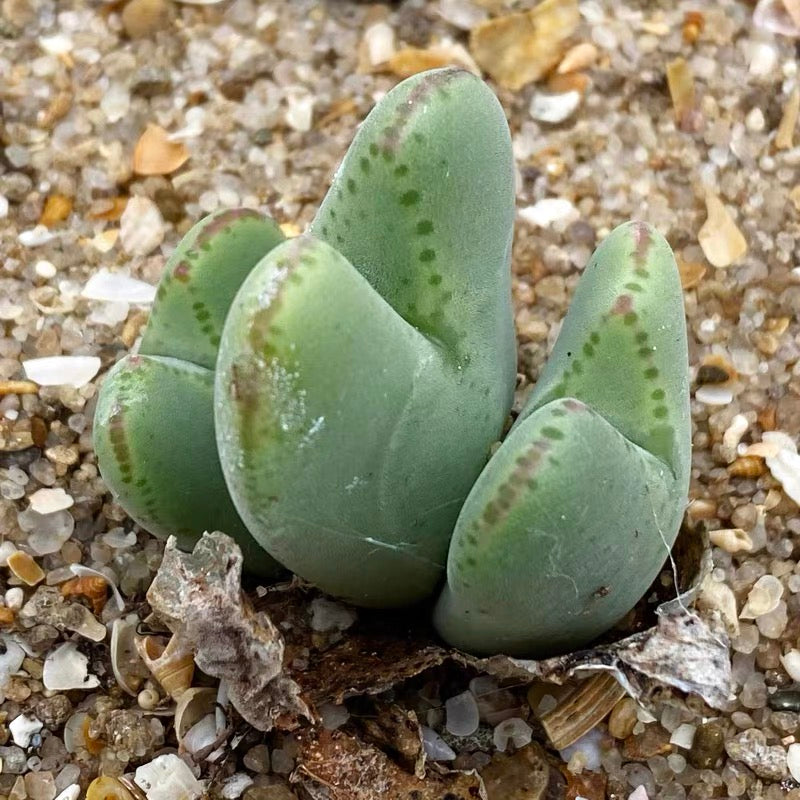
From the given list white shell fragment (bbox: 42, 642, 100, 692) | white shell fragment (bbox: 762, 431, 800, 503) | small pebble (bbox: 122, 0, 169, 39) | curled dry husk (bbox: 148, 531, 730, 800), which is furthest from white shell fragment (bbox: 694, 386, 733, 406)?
small pebble (bbox: 122, 0, 169, 39)

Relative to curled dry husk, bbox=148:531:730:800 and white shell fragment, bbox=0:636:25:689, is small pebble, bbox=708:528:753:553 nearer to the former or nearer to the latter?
curled dry husk, bbox=148:531:730:800

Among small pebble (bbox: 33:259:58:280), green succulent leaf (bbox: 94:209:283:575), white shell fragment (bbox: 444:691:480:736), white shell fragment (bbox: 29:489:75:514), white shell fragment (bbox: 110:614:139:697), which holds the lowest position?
white shell fragment (bbox: 110:614:139:697)

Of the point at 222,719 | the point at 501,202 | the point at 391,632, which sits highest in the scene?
the point at 501,202

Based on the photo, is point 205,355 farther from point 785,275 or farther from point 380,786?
point 785,275

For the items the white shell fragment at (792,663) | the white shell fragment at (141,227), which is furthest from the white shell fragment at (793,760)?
the white shell fragment at (141,227)

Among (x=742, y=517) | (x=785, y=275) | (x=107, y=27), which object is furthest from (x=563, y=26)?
(x=742, y=517)

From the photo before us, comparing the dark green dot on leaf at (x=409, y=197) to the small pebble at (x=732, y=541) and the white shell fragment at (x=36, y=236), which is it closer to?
the small pebble at (x=732, y=541)

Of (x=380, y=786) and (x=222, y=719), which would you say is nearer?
(x=380, y=786)
